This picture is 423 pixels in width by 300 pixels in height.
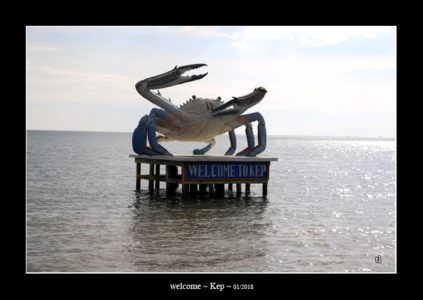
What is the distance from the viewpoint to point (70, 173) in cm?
5188

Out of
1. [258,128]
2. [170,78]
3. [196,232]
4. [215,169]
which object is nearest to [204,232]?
[196,232]

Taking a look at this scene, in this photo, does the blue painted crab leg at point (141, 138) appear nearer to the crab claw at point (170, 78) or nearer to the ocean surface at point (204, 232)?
the crab claw at point (170, 78)

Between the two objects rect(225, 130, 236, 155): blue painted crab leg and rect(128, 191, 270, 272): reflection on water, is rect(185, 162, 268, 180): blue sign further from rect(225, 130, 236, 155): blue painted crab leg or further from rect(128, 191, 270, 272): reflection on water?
rect(225, 130, 236, 155): blue painted crab leg

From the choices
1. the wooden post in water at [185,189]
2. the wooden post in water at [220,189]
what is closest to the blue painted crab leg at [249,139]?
the wooden post in water at [220,189]

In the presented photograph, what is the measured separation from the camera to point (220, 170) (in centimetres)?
2908

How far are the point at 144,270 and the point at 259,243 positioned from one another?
5.08 meters

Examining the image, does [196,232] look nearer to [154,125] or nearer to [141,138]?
[154,125]

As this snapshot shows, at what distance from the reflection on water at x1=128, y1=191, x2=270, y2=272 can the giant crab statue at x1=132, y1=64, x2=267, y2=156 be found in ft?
7.71

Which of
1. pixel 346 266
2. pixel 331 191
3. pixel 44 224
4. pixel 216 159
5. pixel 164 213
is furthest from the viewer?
pixel 331 191

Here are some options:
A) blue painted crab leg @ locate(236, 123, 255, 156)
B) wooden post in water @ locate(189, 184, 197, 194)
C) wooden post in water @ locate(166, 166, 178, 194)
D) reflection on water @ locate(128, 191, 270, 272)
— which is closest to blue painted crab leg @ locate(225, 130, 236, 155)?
blue painted crab leg @ locate(236, 123, 255, 156)

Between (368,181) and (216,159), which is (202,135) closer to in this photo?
(216,159)

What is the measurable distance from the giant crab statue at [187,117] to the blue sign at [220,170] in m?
1.05

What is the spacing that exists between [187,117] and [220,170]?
246 cm

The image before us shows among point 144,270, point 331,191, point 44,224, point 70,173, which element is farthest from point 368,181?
point 144,270
